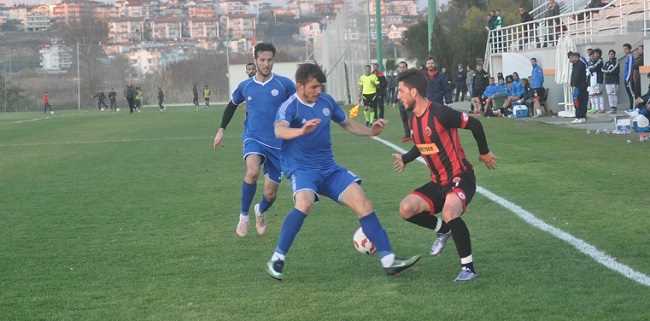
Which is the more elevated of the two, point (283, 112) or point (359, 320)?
point (283, 112)

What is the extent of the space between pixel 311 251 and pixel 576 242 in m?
2.22

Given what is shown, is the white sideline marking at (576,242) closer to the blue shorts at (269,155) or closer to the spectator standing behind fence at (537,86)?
the blue shorts at (269,155)

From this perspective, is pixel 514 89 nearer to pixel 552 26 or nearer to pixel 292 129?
pixel 552 26

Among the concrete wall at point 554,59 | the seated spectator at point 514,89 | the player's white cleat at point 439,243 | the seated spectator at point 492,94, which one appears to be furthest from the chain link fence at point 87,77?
the player's white cleat at point 439,243

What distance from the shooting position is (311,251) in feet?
28.6

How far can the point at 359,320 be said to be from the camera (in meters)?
6.23

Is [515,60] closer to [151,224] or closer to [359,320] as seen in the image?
[151,224]

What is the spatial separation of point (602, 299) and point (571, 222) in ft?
10.5

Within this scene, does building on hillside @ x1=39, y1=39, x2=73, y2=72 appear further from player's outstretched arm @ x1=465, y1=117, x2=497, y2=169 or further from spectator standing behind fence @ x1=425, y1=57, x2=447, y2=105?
player's outstretched arm @ x1=465, y1=117, x2=497, y2=169

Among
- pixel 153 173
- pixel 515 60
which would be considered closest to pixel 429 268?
pixel 153 173

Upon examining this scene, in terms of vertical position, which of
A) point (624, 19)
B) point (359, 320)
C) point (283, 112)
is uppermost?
point (624, 19)

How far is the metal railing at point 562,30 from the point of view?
31.0m

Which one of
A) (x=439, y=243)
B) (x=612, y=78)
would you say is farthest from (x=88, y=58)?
(x=439, y=243)

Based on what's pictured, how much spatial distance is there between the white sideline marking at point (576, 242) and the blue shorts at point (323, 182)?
6.40 ft
